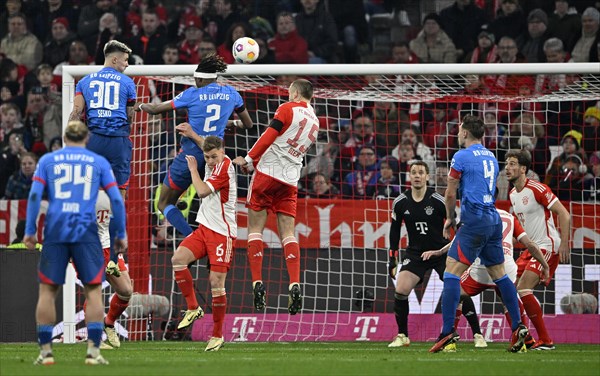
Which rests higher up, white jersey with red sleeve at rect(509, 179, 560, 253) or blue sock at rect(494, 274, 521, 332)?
white jersey with red sleeve at rect(509, 179, 560, 253)

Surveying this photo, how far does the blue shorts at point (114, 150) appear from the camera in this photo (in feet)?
39.7

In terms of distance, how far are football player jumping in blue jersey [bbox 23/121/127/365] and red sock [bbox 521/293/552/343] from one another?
5.16m

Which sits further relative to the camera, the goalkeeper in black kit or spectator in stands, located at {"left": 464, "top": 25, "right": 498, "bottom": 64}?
spectator in stands, located at {"left": 464, "top": 25, "right": 498, "bottom": 64}

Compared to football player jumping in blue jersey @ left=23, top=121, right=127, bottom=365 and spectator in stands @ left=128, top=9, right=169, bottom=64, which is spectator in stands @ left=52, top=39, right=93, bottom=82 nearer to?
spectator in stands @ left=128, top=9, right=169, bottom=64

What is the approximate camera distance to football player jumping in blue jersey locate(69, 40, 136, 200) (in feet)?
39.5

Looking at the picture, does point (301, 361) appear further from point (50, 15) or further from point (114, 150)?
point (50, 15)

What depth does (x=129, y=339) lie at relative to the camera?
48.4ft

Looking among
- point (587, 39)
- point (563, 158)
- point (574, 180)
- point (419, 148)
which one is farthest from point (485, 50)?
point (574, 180)

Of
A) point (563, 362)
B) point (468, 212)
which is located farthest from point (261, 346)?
point (563, 362)

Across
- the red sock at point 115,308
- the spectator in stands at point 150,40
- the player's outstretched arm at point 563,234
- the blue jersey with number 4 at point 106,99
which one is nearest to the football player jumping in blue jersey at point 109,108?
the blue jersey with number 4 at point 106,99

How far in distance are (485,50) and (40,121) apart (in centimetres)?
788

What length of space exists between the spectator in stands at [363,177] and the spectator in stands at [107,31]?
235 inches

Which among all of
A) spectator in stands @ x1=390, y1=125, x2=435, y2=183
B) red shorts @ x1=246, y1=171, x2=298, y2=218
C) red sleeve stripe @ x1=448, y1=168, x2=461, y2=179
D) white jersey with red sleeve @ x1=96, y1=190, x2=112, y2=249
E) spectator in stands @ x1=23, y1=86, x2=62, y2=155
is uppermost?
spectator in stands @ x1=23, y1=86, x2=62, y2=155

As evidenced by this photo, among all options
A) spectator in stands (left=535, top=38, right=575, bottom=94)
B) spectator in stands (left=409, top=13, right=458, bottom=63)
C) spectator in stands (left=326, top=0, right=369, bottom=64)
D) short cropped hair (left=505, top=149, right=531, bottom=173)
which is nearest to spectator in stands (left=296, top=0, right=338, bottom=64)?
spectator in stands (left=326, top=0, right=369, bottom=64)
